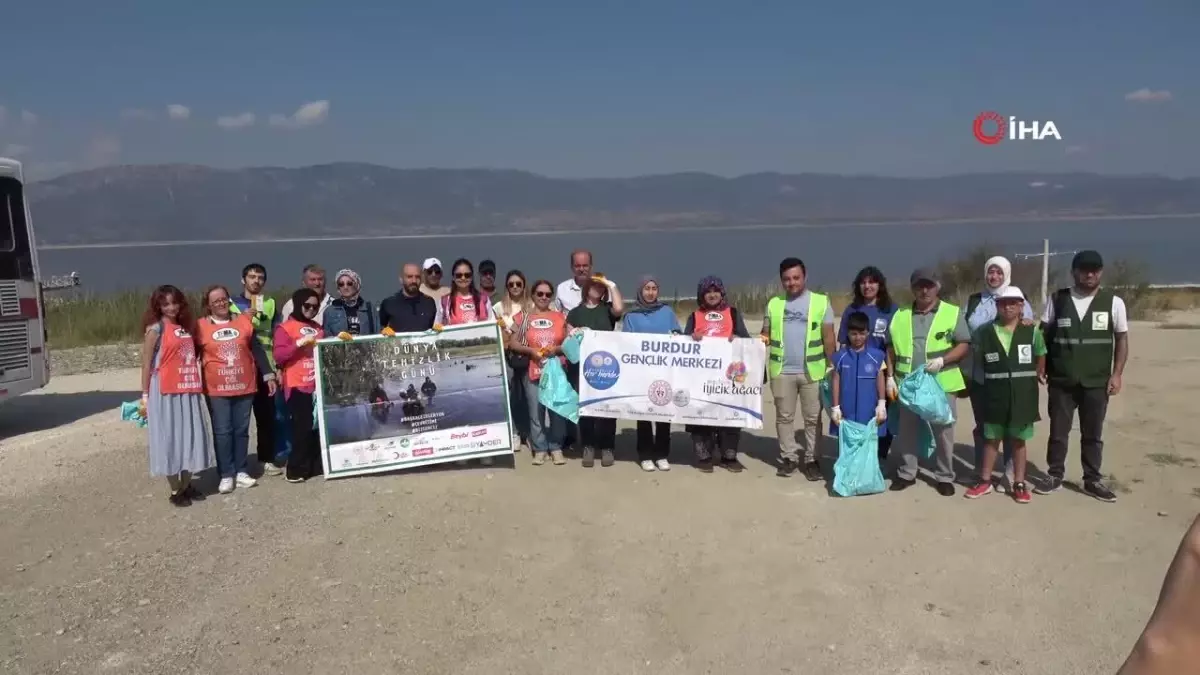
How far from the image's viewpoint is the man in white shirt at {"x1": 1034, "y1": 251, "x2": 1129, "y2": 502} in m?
6.41

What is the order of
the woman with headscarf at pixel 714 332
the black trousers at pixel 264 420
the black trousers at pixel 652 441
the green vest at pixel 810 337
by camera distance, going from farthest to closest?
the black trousers at pixel 652 441 → the black trousers at pixel 264 420 → the woman with headscarf at pixel 714 332 → the green vest at pixel 810 337

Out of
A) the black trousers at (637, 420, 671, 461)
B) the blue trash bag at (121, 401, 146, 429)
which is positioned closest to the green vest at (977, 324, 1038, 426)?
the black trousers at (637, 420, 671, 461)

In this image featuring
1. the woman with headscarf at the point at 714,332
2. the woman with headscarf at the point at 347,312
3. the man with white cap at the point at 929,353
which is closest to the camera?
the man with white cap at the point at 929,353

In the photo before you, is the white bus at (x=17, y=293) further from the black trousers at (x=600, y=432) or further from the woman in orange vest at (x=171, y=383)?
the black trousers at (x=600, y=432)

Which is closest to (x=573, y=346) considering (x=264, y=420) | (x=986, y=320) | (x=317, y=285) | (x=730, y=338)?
(x=730, y=338)

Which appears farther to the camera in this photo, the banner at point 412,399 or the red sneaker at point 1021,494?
the banner at point 412,399

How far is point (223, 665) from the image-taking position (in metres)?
4.41

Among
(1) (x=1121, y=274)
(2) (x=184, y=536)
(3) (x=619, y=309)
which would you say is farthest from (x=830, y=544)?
(1) (x=1121, y=274)

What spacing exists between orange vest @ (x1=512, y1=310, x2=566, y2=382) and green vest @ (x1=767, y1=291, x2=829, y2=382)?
1.94m

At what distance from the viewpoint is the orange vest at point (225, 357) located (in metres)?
6.84

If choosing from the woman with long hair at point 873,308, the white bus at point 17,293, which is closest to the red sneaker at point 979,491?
the woman with long hair at point 873,308

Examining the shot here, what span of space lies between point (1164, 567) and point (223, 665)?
580cm

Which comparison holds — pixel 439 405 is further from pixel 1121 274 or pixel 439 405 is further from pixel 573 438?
pixel 1121 274

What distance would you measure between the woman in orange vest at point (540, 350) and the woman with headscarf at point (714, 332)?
1.23 m
